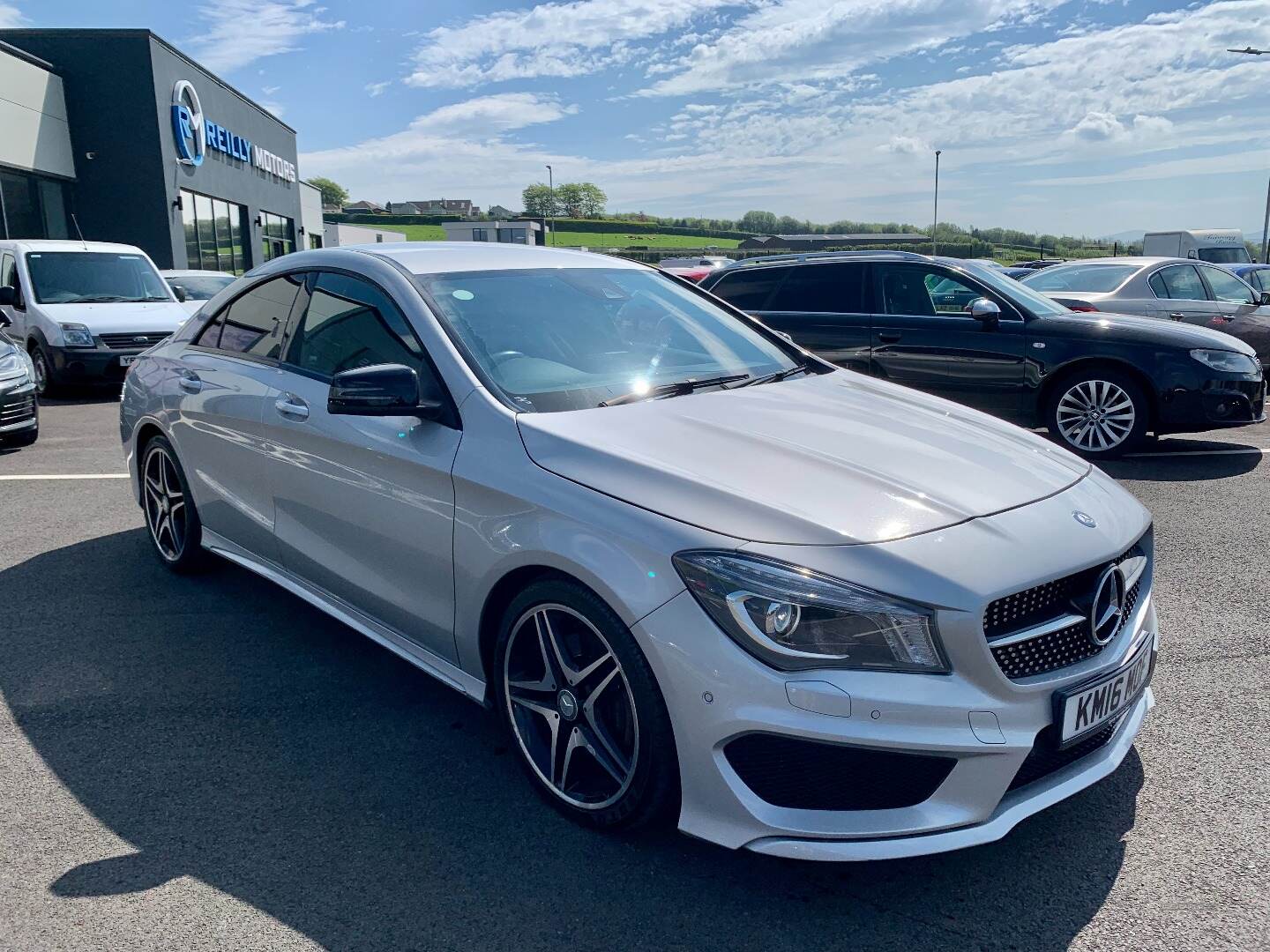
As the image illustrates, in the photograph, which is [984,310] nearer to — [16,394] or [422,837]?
[422,837]

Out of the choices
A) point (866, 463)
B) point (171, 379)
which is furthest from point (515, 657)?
point (171, 379)

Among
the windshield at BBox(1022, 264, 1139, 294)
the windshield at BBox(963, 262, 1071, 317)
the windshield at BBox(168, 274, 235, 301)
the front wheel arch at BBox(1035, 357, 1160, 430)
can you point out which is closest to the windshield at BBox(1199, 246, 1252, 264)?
the windshield at BBox(1022, 264, 1139, 294)

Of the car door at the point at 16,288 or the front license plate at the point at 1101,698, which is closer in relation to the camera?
the front license plate at the point at 1101,698

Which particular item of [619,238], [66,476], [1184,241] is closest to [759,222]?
[619,238]

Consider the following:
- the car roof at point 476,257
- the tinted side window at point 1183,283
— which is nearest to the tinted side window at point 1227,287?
the tinted side window at point 1183,283

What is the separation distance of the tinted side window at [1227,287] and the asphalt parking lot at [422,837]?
27.1 feet

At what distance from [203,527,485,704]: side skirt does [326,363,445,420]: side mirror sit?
0.82 meters

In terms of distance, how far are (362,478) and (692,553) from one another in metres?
1.51

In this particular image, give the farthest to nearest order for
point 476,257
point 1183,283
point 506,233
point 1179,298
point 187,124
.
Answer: point 506,233 → point 187,124 → point 1183,283 → point 1179,298 → point 476,257

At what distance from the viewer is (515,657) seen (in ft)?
9.79

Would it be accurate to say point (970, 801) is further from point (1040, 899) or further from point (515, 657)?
point (515, 657)

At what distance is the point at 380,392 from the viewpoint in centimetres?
314

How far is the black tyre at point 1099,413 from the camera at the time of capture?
7.79 meters

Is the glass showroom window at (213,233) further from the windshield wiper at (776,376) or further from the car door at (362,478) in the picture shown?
the windshield wiper at (776,376)
